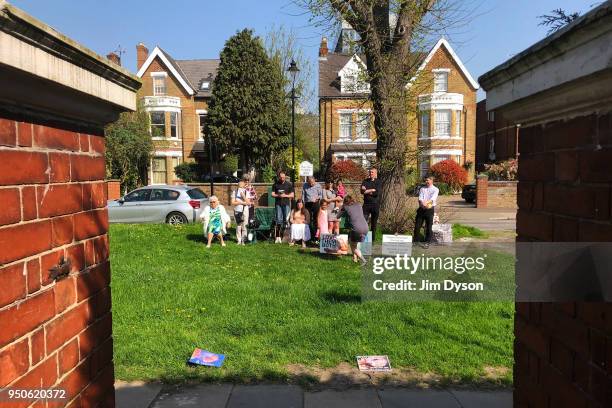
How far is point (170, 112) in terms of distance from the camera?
37000 mm

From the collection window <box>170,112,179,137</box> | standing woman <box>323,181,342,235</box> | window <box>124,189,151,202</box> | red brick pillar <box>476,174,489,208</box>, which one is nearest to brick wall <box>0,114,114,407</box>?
standing woman <box>323,181,342,235</box>

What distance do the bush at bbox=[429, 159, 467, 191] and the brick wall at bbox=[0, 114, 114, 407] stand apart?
31060mm

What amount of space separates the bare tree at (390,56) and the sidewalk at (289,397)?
8544 mm

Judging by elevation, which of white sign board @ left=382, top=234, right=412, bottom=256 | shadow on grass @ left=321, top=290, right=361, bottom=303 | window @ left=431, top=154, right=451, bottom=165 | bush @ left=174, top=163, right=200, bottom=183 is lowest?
shadow on grass @ left=321, top=290, right=361, bottom=303

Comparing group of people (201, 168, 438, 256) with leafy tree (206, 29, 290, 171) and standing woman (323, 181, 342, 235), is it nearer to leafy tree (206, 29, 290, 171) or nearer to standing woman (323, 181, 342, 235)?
standing woman (323, 181, 342, 235)

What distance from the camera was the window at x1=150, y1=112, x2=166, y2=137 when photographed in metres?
36.5

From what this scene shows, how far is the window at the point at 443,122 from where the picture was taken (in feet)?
113

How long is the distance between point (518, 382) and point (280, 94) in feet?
102

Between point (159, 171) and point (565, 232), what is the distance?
36.9m

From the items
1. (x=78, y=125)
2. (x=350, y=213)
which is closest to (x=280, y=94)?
(x=350, y=213)

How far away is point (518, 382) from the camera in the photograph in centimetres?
205

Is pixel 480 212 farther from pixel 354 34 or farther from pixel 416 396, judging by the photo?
pixel 416 396

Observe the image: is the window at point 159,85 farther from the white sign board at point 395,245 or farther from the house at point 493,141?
the white sign board at point 395,245

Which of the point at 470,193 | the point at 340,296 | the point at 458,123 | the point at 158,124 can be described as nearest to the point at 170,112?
the point at 158,124
